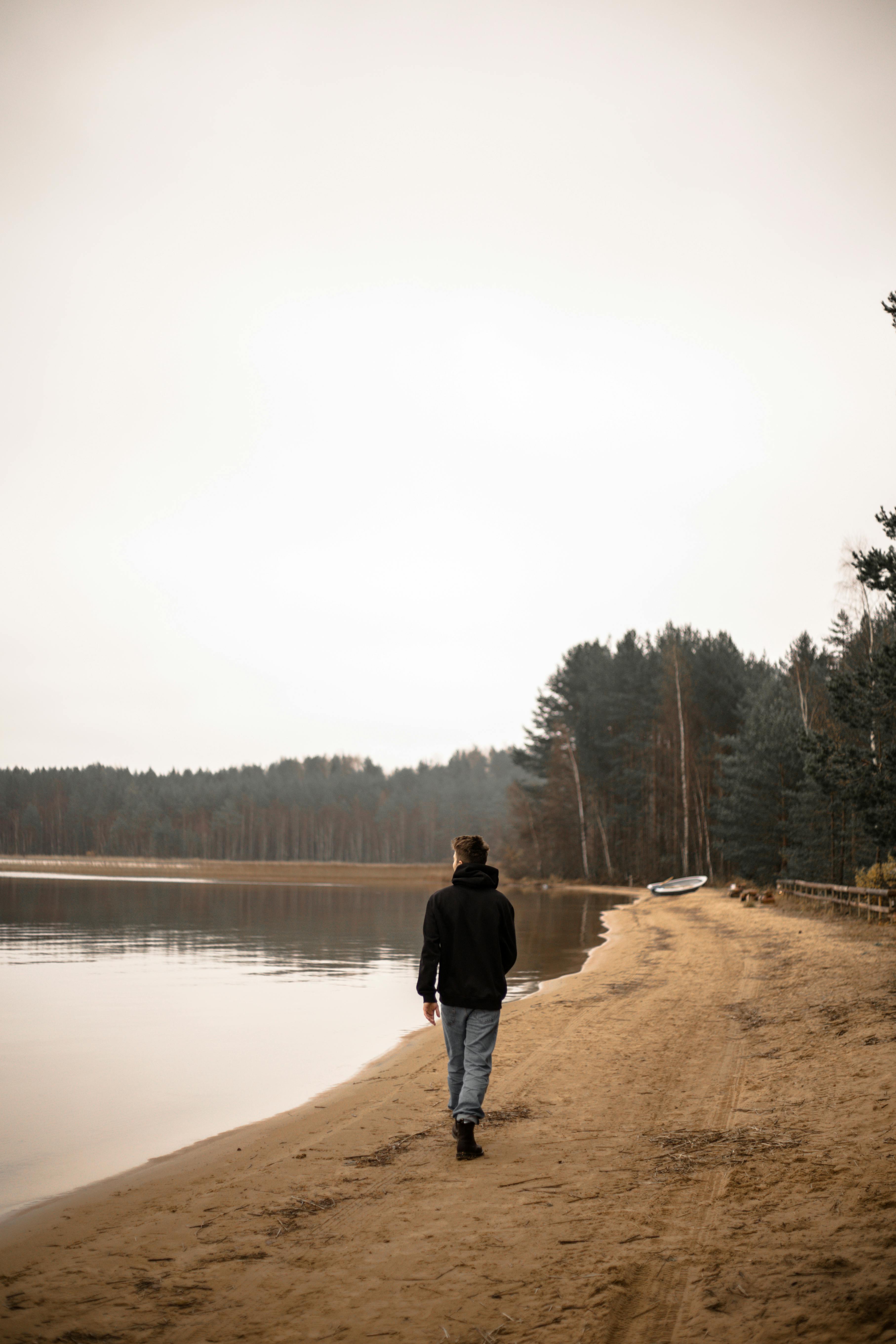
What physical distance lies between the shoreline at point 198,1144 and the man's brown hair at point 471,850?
141 inches

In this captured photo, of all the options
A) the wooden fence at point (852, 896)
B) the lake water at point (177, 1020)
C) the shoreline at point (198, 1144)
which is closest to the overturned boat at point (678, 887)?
the wooden fence at point (852, 896)

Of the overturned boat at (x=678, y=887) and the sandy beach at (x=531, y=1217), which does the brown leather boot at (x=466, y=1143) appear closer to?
the sandy beach at (x=531, y=1217)

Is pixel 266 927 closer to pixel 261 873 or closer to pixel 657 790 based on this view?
pixel 657 790

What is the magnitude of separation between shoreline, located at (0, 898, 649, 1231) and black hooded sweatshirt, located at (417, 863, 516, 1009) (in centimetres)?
295

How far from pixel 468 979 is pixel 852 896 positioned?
23.5 metres

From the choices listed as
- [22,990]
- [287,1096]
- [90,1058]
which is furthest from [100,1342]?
[22,990]

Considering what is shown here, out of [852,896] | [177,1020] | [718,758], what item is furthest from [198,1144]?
[718,758]

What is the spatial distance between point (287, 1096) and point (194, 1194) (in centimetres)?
361

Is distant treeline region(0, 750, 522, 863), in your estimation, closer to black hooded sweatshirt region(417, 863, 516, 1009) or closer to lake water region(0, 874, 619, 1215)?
lake water region(0, 874, 619, 1215)

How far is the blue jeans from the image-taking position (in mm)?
6090

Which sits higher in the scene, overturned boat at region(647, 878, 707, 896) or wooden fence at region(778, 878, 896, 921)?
wooden fence at region(778, 878, 896, 921)

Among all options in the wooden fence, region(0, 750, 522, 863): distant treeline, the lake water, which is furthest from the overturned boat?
region(0, 750, 522, 863): distant treeline

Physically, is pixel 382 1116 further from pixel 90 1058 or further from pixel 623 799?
pixel 623 799

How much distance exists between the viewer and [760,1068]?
8.13m
